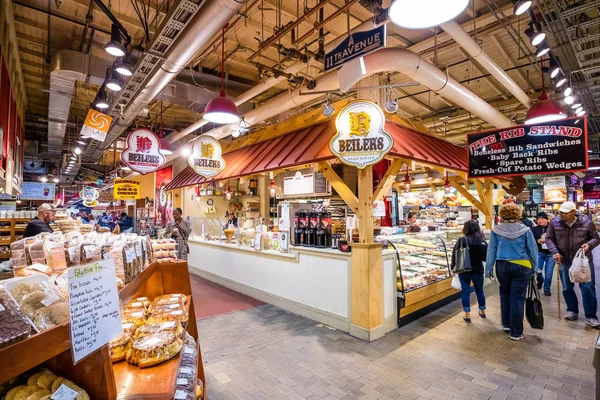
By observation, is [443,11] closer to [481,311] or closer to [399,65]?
[399,65]

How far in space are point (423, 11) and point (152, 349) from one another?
3.06 m

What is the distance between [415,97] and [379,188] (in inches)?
228

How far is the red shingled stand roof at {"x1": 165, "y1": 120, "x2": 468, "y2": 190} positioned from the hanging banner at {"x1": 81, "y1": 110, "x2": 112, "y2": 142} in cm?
252

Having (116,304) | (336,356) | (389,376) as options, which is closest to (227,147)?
(336,356)

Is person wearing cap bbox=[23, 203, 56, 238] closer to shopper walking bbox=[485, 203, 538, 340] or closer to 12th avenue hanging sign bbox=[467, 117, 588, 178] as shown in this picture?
shopper walking bbox=[485, 203, 538, 340]

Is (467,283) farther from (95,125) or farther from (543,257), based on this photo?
(95,125)

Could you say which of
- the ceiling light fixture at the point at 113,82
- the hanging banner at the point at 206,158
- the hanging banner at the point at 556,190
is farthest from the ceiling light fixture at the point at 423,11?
the hanging banner at the point at 556,190

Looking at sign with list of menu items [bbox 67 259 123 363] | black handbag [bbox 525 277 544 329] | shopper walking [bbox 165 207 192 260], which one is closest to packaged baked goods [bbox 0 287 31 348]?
sign with list of menu items [bbox 67 259 123 363]

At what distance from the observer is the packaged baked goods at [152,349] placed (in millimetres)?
1711

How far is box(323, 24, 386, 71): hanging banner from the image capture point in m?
3.36

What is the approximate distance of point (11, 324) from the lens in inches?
37.4

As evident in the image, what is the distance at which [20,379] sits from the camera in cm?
115

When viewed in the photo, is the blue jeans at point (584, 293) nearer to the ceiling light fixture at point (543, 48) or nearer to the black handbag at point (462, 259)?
the black handbag at point (462, 259)

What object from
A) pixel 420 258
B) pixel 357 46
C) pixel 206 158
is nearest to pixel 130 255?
pixel 357 46
